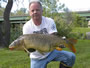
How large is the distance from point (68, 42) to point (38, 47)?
1.65 ft

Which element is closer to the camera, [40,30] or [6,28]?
[40,30]

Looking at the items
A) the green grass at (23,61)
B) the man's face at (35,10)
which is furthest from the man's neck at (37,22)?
the green grass at (23,61)

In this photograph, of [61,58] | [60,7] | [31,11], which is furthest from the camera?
[60,7]

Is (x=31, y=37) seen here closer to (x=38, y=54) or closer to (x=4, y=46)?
(x=38, y=54)

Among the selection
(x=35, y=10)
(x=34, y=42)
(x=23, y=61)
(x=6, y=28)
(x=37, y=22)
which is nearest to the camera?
(x=34, y=42)

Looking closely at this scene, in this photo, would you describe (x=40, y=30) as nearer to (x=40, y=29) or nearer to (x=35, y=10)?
(x=40, y=29)

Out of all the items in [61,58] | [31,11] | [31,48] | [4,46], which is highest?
[31,11]

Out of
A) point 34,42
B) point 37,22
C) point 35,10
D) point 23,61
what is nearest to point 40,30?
point 37,22

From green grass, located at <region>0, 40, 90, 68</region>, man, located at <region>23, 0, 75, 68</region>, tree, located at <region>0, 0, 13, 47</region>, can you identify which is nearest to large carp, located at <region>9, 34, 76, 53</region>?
man, located at <region>23, 0, 75, 68</region>

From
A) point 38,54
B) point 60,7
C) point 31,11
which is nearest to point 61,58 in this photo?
point 38,54

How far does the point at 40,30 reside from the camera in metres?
3.87

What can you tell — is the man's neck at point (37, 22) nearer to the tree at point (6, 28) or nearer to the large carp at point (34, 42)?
the large carp at point (34, 42)

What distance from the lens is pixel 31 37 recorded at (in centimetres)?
341

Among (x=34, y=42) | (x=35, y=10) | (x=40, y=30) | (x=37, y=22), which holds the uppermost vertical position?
(x=35, y=10)
